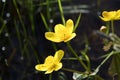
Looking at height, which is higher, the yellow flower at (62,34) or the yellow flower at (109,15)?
the yellow flower at (109,15)

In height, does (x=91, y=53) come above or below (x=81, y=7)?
below

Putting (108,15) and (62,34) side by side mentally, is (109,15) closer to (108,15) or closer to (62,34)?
(108,15)

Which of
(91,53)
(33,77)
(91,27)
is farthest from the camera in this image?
(91,27)

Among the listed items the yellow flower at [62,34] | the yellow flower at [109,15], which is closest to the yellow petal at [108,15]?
the yellow flower at [109,15]

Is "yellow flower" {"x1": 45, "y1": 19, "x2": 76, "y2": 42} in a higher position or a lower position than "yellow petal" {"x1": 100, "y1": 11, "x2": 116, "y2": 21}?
lower

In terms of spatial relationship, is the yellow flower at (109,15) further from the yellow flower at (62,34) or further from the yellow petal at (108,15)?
the yellow flower at (62,34)

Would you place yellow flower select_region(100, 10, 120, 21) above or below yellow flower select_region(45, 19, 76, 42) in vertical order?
above

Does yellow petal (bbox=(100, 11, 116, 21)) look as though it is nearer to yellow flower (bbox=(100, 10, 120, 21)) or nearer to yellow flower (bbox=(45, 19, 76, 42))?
yellow flower (bbox=(100, 10, 120, 21))

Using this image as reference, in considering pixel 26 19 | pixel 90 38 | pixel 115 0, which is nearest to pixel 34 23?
pixel 26 19

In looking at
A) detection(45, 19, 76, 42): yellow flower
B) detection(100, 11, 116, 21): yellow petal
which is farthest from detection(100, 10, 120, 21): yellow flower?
detection(45, 19, 76, 42): yellow flower

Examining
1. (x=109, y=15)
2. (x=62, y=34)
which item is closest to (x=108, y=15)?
(x=109, y=15)

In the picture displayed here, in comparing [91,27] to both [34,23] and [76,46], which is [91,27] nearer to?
[76,46]
